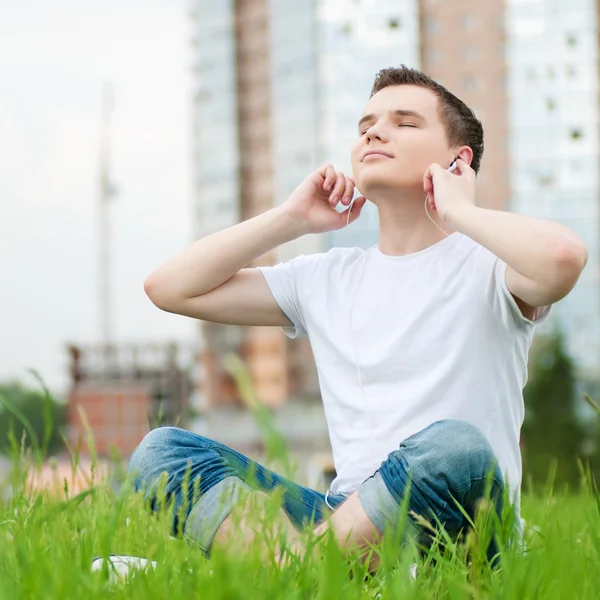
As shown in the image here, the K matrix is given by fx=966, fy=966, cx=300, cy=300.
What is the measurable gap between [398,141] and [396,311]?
36cm

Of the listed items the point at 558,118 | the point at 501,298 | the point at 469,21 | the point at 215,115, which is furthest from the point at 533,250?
the point at 215,115

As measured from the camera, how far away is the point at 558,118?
31453 mm

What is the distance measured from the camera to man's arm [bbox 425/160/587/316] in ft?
5.47

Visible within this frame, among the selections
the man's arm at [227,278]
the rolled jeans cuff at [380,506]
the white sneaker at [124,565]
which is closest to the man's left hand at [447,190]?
the man's arm at [227,278]

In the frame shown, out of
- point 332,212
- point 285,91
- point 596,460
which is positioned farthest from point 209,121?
point 332,212

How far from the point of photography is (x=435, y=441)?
1.63 meters

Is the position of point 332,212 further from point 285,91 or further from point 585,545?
point 285,91

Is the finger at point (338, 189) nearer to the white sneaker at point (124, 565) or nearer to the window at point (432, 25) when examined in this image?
the white sneaker at point (124, 565)

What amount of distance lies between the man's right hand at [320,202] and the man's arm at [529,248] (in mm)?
362

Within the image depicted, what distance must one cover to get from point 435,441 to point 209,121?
36259 mm

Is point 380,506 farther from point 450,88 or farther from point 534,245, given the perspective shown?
point 450,88

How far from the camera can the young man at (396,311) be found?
5.45ft

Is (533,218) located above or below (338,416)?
above

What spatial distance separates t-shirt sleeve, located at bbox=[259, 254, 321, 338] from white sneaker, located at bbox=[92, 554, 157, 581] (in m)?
0.89
